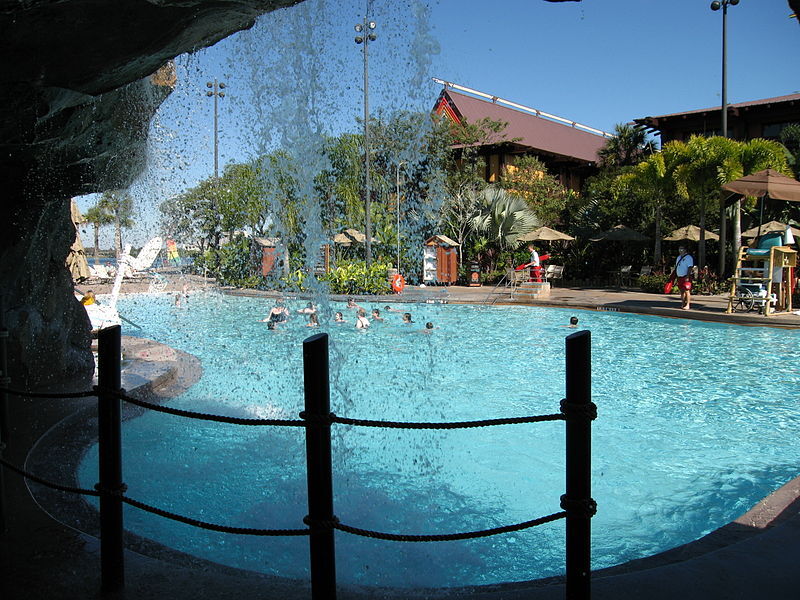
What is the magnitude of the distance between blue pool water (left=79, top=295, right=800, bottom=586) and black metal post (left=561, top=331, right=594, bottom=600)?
1627 millimetres

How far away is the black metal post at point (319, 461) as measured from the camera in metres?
2.22

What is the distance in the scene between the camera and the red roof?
31125 mm

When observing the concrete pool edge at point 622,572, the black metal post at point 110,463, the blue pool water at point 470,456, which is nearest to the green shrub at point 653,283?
the blue pool water at point 470,456

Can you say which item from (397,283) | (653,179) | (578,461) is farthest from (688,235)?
(578,461)

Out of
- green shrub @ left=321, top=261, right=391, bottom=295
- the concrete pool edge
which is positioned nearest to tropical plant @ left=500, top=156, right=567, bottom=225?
green shrub @ left=321, top=261, right=391, bottom=295

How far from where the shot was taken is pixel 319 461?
2.28 metres

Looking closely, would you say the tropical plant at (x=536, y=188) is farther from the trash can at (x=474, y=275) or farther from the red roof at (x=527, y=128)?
the trash can at (x=474, y=275)

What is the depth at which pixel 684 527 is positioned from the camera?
4.52m

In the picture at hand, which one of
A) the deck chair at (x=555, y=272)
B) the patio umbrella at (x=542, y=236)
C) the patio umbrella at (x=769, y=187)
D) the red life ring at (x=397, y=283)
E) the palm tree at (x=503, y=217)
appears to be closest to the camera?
the patio umbrella at (x=769, y=187)

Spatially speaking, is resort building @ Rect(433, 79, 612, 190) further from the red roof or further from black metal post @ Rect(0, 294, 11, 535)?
black metal post @ Rect(0, 294, 11, 535)

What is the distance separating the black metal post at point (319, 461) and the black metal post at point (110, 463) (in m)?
0.93

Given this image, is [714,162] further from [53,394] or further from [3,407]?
[53,394]

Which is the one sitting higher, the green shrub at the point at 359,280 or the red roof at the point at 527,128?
the red roof at the point at 527,128

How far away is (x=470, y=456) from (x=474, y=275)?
20868mm
